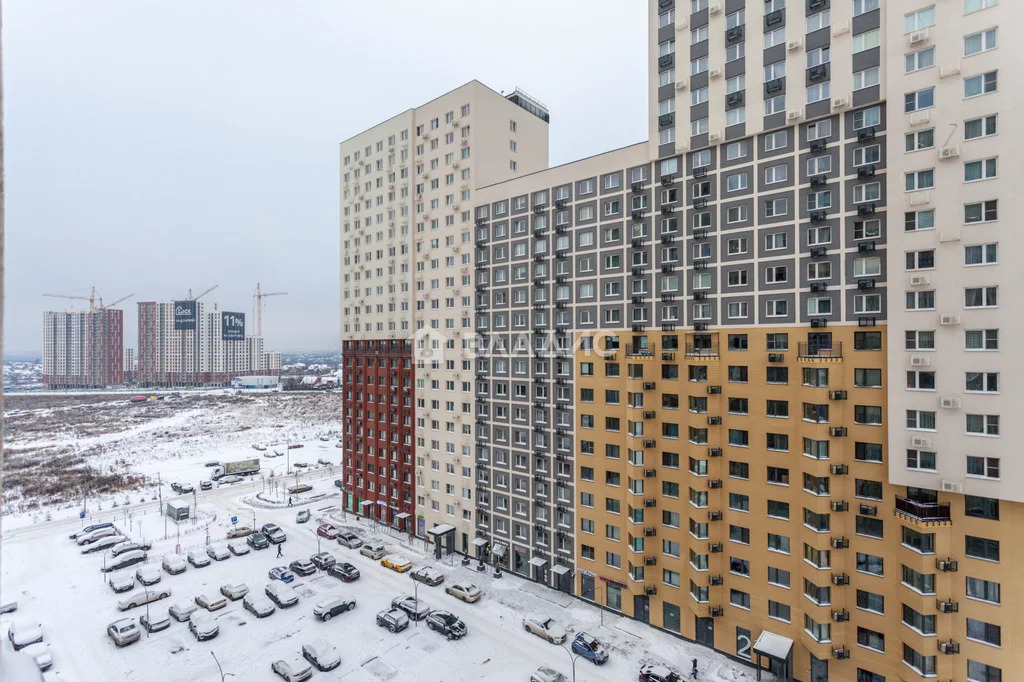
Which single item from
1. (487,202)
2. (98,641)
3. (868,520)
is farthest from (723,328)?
(98,641)

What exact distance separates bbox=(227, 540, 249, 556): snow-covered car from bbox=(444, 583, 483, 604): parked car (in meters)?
27.7

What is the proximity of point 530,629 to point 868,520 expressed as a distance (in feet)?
90.7

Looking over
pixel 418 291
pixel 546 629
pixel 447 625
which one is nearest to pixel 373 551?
pixel 447 625

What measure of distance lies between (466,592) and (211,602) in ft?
80.3

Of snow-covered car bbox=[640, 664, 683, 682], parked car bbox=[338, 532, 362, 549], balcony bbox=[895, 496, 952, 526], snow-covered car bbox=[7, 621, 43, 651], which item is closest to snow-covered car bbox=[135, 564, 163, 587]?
snow-covered car bbox=[7, 621, 43, 651]

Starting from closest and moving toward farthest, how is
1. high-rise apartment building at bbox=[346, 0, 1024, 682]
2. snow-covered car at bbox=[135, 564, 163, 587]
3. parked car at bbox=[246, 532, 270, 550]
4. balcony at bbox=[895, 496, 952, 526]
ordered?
1. high-rise apartment building at bbox=[346, 0, 1024, 682]
2. balcony at bbox=[895, 496, 952, 526]
3. snow-covered car at bbox=[135, 564, 163, 587]
4. parked car at bbox=[246, 532, 270, 550]

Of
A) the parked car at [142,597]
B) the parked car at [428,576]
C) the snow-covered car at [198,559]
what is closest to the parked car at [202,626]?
the parked car at [142,597]

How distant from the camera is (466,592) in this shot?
4947 centimetres

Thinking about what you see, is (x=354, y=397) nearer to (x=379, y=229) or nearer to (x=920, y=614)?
(x=379, y=229)

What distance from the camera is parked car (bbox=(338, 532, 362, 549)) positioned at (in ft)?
203

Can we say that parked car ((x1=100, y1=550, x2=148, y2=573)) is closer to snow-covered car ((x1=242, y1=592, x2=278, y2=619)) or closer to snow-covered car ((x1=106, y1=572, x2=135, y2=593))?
snow-covered car ((x1=106, y1=572, x2=135, y2=593))

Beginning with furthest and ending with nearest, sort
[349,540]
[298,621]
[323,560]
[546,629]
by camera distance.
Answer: [349,540], [323,560], [298,621], [546,629]

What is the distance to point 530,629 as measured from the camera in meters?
44.3

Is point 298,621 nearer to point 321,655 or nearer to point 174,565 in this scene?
point 321,655
